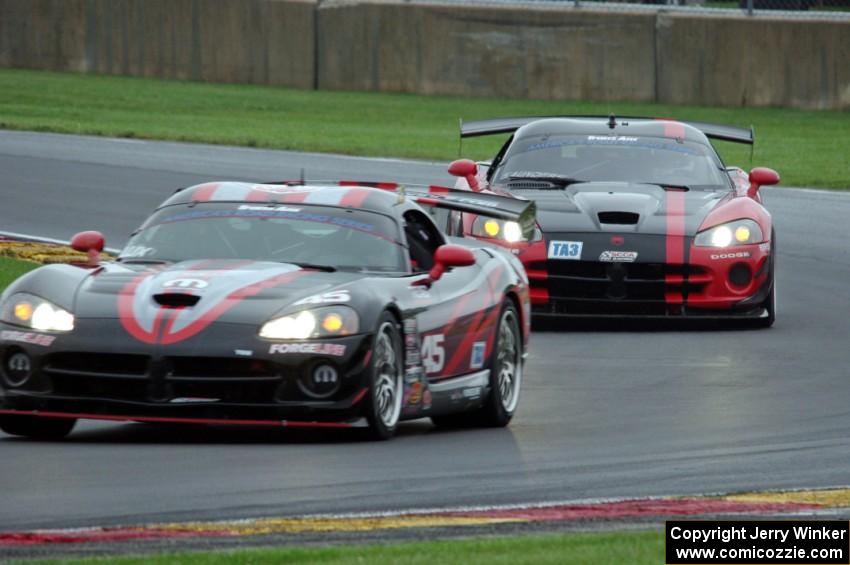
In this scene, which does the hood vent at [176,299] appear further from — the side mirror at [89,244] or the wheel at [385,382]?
the side mirror at [89,244]

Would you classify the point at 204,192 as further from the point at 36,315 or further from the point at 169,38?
the point at 169,38

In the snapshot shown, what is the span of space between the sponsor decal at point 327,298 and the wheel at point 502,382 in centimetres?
139

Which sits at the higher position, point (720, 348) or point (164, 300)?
point (164, 300)

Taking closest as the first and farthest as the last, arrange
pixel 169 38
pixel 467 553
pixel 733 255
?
pixel 467 553, pixel 733 255, pixel 169 38

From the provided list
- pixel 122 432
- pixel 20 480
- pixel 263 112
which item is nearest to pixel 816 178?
pixel 263 112

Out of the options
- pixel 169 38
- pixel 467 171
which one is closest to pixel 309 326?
pixel 467 171

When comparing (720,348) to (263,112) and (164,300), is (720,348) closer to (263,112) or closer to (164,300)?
(164,300)

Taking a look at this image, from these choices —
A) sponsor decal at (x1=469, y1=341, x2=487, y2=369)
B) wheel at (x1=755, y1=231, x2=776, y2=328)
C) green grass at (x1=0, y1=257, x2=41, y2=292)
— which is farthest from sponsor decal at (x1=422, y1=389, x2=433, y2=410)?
green grass at (x1=0, y1=257, x2=41, y2=292)

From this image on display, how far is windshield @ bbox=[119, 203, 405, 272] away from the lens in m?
10.3

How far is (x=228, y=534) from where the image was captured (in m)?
6.99

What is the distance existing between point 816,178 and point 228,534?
1807cm

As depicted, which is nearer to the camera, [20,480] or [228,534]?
[228,534]

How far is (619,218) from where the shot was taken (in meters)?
14.9

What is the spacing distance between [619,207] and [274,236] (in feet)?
16.4
